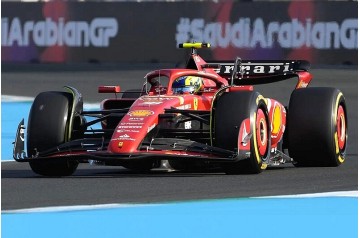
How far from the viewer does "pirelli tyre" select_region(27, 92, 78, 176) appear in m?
12.2

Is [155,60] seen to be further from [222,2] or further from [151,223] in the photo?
[151,223]

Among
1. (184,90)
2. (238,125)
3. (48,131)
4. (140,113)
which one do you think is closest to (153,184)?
(140,113)

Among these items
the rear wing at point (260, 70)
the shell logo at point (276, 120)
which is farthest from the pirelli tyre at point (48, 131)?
the rear wing at point (260, 70)

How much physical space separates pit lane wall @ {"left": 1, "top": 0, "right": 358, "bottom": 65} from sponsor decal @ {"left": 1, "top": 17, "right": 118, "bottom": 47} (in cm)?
3

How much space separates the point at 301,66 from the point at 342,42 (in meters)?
17.6

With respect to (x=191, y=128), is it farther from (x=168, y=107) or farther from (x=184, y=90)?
(x=168, y=107)

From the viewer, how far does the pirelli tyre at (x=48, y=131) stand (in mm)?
12172

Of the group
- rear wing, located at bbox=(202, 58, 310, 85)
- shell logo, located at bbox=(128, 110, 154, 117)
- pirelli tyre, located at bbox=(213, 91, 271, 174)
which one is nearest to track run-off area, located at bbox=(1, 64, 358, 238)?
pirelli tyre, located at bbox=(213, 91, 271, 174)

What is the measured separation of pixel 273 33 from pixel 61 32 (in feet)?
19.0

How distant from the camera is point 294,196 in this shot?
10.2m

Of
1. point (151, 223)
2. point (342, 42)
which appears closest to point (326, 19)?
point (342, 42)

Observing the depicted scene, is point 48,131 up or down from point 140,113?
down

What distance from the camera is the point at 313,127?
1286 cm

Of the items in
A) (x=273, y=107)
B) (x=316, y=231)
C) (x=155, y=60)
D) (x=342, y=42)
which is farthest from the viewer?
(x=155, y=60)
